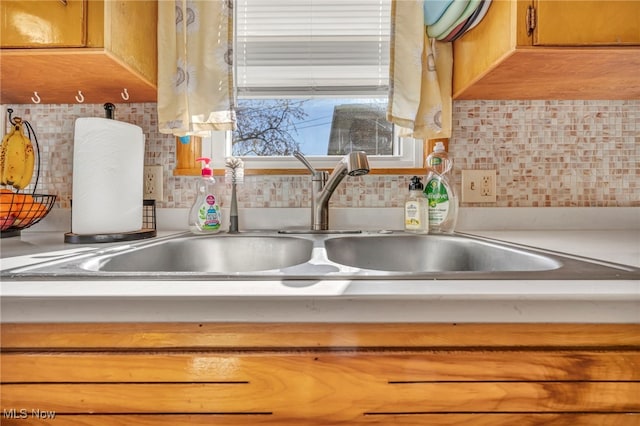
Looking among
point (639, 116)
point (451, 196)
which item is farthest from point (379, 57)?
point (639, 116)

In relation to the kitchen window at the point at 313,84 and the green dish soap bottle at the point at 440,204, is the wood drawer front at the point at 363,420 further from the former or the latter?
the kitchen window at the point at 313,84

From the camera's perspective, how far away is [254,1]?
50.6 inches

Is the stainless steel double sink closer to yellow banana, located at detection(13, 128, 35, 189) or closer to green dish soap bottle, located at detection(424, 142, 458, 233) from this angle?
green dish soap bottle, located at detection(424, 142, 458, 233)

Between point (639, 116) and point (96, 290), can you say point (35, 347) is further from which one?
point (639, 116)

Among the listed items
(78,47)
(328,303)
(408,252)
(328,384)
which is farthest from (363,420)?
(78,47)

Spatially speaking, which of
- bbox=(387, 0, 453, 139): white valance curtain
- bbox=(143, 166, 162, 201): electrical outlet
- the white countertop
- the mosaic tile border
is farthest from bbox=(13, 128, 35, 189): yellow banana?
bbox=(387, 0, 453, 139): white valance curtain

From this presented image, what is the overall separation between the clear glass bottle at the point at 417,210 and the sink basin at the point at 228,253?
0.35 meters

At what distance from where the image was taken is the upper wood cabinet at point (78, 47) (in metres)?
0.87

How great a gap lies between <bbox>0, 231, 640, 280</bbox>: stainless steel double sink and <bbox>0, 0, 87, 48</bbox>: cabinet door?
55 centimetres

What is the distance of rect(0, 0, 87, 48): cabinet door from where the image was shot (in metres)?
0.87

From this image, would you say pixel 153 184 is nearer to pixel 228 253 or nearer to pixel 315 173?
pixel 228 253

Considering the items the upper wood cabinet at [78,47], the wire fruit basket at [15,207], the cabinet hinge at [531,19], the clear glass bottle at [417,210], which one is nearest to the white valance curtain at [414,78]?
the clear glass bottle at [417,210]

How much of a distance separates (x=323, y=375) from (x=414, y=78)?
3.28 feet

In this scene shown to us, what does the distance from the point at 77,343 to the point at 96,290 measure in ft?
0.25
